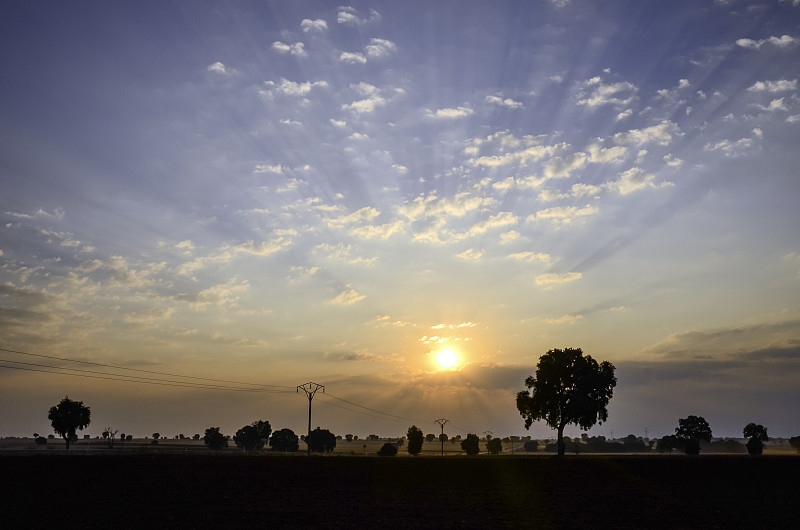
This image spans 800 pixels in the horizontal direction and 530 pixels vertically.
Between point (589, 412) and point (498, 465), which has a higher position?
→ point (589, 412)

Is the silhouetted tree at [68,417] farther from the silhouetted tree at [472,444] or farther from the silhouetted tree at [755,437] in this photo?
the silhouetted tree at [755,437]

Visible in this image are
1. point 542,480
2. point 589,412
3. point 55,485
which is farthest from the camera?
point 589,412

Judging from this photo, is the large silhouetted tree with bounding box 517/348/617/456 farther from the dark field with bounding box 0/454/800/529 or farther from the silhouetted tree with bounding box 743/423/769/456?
the silhouetted tree with bounding box 743/423/769/456

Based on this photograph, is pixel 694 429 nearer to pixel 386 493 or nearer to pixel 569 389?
pixel 569 389

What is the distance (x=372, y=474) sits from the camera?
7631 centimetres

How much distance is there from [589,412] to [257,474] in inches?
2453

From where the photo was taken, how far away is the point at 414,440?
176 meters

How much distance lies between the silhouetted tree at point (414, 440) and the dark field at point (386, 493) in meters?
85.9

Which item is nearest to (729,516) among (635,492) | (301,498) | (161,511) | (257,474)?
(635,492)

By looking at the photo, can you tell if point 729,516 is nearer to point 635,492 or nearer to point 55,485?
point 635,492

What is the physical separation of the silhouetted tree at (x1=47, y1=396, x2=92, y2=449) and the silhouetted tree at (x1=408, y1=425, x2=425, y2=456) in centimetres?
8839

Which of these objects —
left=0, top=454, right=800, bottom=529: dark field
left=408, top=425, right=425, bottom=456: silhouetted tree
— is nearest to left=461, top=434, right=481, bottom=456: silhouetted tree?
left=408, top=425, right=425, bottom=456: silhouetted tree

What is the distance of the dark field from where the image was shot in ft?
146

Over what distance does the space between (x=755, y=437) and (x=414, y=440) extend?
97.9 m
